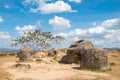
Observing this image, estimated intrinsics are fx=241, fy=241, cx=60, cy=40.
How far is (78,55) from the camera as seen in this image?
3594cm

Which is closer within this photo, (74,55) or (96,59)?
(96,59)

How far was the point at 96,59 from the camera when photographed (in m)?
26.7

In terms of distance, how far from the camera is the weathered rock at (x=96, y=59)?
2634 cm

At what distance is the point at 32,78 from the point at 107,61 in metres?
9.50

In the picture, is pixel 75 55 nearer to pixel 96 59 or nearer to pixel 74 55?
pixel 74 55

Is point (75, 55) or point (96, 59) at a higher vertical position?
point (75, 55)

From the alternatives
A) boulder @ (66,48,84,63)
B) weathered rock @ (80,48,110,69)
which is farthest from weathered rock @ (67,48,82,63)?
weathered rock @ (80,48,110,69)

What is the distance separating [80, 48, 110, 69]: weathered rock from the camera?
86.4 feet

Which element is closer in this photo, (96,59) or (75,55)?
(96,59)

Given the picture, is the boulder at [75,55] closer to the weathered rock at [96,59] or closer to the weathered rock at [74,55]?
the weathered rock at [74,55]

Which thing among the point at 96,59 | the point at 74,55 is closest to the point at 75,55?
the point at 74,55

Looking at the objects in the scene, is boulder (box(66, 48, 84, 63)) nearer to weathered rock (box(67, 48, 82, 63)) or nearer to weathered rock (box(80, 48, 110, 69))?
weathered rock (box(67, 48, 82, 63))

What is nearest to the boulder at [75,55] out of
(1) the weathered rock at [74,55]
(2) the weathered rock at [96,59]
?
(1) the weathered rock at [74,55]

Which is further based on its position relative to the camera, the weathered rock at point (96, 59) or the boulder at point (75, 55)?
the boulder at point (75, 55)
